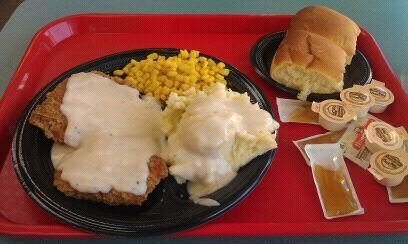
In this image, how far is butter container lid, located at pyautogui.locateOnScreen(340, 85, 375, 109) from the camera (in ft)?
5.47

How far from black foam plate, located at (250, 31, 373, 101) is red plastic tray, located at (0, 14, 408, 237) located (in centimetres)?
7

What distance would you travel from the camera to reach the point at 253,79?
191cm

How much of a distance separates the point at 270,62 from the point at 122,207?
1082mm

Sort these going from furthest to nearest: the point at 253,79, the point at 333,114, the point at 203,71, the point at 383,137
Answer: the point at 253,79
the point at 203,71
the point at 333,114
the point at 383,137

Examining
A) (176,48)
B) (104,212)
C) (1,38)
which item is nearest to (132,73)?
(176,48)

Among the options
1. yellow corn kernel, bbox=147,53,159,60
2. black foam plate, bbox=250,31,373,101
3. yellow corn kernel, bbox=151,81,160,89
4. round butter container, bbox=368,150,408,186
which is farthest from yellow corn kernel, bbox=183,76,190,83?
round butter container, bbox=368,150,408,186

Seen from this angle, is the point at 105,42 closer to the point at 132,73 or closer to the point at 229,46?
the point at 132,73

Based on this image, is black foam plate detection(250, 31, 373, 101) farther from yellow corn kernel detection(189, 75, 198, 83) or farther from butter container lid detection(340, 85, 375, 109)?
yellow corn kernel detection(189, 75, 198, 83)

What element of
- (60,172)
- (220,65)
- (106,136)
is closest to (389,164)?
(220,65)

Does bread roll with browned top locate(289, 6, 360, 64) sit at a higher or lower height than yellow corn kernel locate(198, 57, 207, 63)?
higher

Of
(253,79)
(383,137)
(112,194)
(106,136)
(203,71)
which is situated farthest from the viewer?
(253,79)

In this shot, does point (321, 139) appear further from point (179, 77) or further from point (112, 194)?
point (112, 194)

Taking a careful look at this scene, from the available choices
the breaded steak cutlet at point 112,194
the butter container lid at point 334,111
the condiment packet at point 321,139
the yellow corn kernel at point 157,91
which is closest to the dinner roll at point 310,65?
the butter container lid at point 334,111

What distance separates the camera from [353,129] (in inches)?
65.3
